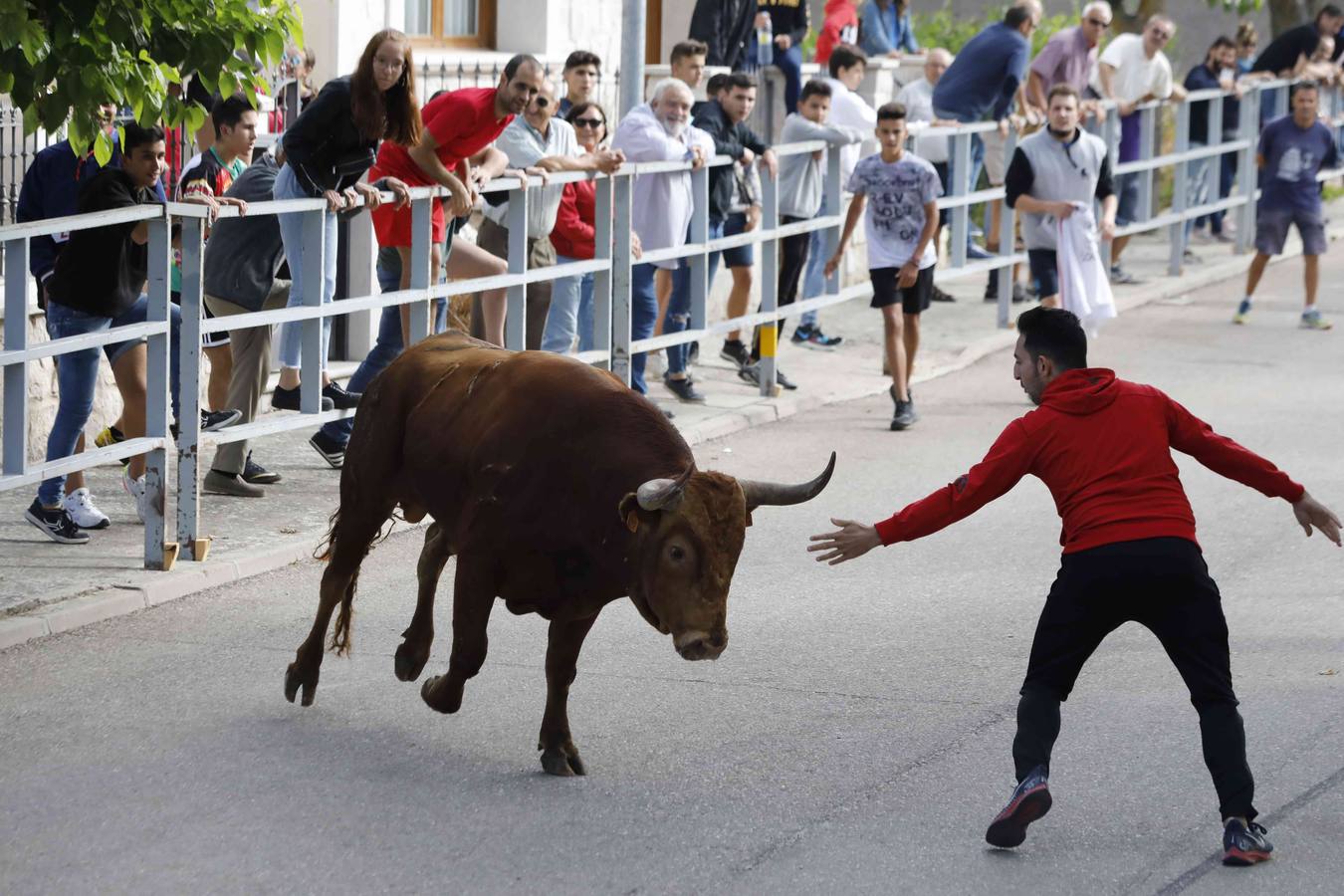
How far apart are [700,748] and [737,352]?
7.85 metres

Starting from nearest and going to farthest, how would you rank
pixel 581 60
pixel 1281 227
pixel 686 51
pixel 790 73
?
1. pixel 581 60
2. pixel 686 51
3. pixel 1281 227
4. pixel 790 73

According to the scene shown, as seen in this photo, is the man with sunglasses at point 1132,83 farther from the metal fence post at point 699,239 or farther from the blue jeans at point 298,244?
the blue jeans at point 298,244

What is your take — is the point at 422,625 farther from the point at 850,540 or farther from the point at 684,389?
the point at 684,389

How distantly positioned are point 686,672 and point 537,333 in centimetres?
497

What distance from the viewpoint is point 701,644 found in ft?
19.3

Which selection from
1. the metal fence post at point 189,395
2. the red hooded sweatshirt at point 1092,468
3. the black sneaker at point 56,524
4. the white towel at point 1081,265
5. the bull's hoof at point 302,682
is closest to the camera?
the red hooded sweatshirt at point 1092,468

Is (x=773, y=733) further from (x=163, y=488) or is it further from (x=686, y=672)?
(x=163, y=488)

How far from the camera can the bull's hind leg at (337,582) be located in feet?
23.7

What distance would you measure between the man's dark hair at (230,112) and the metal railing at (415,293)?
1042mm

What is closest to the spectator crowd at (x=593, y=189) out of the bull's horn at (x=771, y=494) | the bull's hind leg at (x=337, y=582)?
the bull's hind leg at (x=337, y=582)

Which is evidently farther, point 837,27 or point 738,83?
point 837,27

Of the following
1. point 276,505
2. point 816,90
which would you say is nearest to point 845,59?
point 816,90

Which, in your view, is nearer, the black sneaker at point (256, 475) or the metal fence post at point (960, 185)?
the black sneaker at point (256, 475)

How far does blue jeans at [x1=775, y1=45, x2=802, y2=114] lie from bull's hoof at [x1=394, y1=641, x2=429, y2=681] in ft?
37.1
